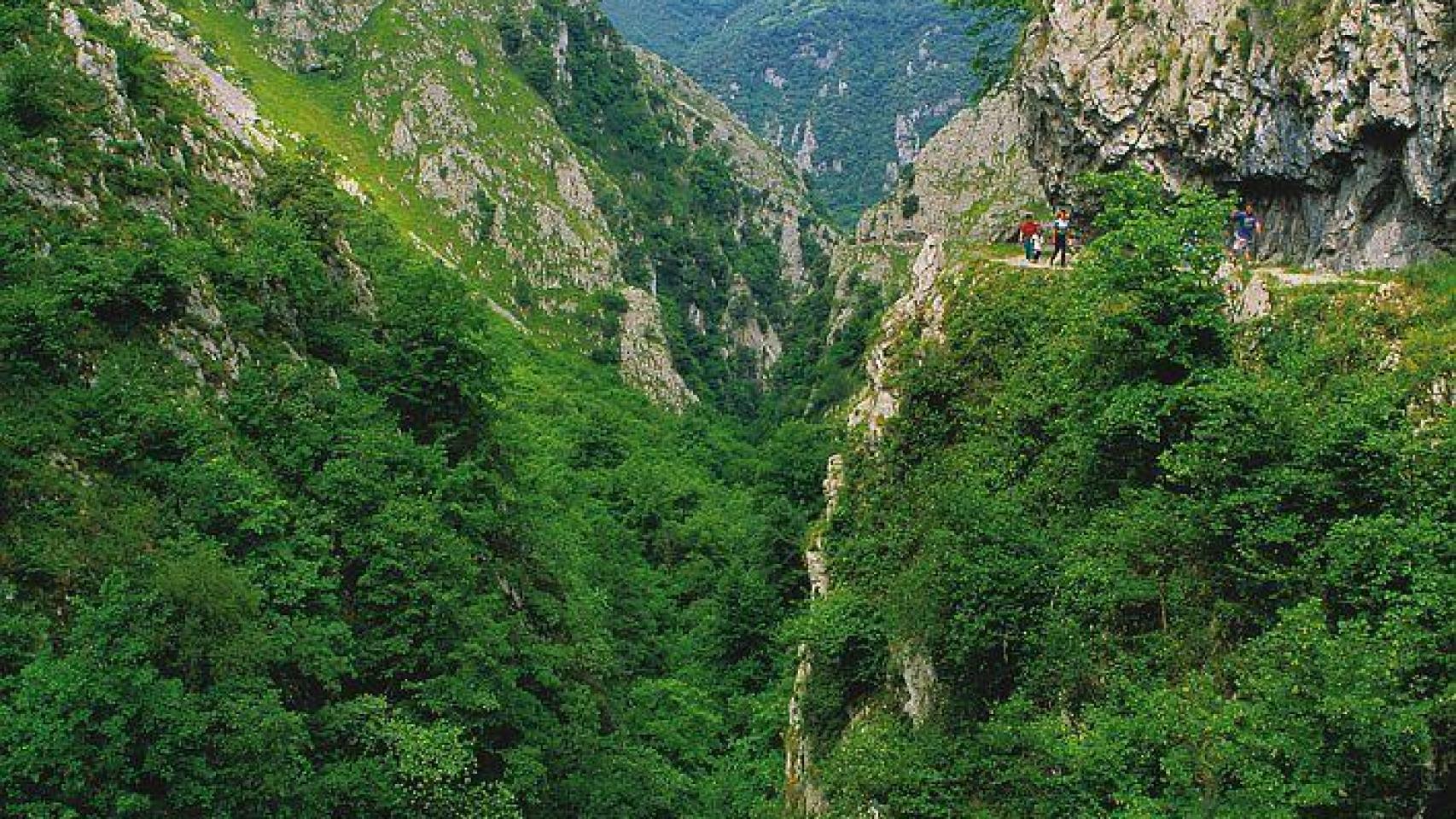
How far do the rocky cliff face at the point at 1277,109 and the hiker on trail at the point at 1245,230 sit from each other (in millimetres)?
384

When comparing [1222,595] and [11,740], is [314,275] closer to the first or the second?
[11,740]

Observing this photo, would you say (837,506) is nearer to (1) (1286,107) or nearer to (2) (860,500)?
(2) (860,500)

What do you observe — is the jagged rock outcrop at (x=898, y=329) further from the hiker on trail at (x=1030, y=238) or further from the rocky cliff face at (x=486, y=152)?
the rocky cliff face at (x=486, y=152)

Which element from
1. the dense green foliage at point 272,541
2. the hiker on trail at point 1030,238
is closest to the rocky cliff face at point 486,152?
the dense green foliage at point 272,541

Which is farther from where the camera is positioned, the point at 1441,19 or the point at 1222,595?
the point at 1441,19

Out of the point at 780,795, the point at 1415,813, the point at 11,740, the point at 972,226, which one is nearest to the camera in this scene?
the point at 1415,813

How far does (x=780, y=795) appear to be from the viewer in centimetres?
3183

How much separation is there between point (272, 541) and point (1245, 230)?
27.6m

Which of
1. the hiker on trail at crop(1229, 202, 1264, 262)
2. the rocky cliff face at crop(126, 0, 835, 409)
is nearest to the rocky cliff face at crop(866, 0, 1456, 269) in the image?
the hiker on trail at crop(1229, 202, 1264, 262)

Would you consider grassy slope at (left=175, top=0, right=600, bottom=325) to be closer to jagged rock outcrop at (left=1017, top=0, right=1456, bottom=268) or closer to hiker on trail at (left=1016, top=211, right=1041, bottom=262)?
hiker on trail at (left=1016, top=211, right=1041, bottom=262)

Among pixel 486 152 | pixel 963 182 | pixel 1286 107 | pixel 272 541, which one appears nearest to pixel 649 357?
pixel 486 152

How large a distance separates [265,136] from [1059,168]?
138 feet

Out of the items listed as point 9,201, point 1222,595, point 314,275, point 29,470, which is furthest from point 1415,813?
point 314,275

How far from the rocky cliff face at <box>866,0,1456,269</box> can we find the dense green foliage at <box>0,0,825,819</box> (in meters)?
22.1
